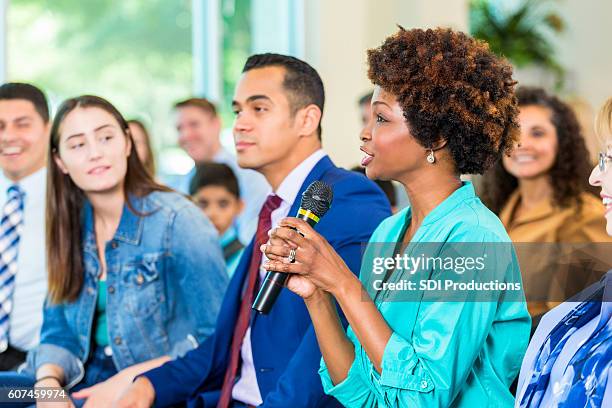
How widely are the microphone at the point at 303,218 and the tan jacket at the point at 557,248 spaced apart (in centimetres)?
55

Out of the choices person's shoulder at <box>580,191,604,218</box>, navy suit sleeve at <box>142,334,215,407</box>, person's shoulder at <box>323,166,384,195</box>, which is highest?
person's shoulder at <box>323,166,384,195</box>

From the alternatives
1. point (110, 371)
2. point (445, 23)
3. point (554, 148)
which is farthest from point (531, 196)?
point (445, 23)

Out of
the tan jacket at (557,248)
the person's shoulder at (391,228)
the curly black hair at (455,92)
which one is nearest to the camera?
the curly black hair at (455,92)

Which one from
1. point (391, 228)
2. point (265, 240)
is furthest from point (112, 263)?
point (391, 228)

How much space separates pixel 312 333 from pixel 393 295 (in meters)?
0.37

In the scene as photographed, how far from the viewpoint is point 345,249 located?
2.29 m

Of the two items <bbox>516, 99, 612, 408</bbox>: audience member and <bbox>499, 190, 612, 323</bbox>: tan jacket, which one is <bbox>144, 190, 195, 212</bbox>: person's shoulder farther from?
<bbox>516, 99, 612, 408</bbox>: audience member

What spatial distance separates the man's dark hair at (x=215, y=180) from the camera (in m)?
4.34

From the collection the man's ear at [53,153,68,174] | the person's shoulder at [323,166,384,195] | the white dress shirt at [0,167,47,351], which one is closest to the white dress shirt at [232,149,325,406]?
the person's shoulder at [323,166,384,195]

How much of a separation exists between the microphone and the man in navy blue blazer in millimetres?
434

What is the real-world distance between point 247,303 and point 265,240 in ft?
0.64

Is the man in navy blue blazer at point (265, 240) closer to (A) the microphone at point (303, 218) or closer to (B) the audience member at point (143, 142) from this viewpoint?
(A) the microphone at point (303, 218)

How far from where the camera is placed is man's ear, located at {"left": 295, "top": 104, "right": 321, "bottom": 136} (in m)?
2.61

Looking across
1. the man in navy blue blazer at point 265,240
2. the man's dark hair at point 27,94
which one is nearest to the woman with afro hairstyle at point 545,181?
the man in navy blue blazer at point 265,240
